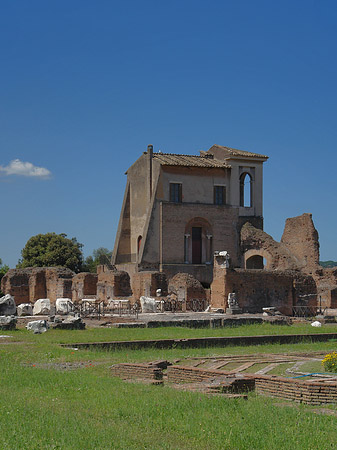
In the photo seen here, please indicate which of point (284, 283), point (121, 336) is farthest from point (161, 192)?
point (121, 336)

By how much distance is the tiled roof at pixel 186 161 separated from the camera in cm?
3678

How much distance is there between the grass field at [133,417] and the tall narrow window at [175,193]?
1043 inches

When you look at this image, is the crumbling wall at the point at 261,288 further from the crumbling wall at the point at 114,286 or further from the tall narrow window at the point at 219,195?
the tall narrow window at the point at 219,195

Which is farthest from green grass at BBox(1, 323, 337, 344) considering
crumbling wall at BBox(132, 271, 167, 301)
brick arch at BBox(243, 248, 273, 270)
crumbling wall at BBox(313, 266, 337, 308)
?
brick arch at BBox(243, 248, 273, 270)

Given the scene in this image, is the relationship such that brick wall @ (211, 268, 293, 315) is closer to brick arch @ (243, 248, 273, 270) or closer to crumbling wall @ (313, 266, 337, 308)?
crumbling wall @ (313, 266, 337, 308)

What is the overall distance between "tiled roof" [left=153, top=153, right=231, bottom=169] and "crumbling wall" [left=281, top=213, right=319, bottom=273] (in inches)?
207

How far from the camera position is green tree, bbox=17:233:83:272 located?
47.3 meters

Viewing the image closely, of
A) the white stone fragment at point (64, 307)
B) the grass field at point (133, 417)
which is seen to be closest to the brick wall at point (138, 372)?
the grass field at point (133, 417)

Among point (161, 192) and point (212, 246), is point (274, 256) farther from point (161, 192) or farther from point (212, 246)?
point (161, 192)

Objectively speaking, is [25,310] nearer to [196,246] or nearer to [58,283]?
[58,283]

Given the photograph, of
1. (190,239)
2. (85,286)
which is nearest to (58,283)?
(85,286)

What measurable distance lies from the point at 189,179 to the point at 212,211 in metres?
2.24

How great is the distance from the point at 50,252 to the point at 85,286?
1589cm

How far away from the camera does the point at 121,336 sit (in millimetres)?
16516
